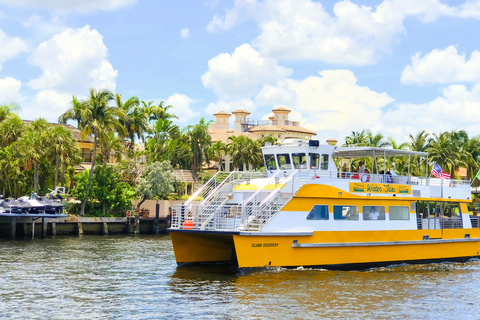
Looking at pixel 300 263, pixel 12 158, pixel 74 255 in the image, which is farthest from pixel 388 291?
pixel 12 158

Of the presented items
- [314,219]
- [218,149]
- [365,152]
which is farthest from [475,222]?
[218,149]

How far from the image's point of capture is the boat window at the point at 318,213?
85.0 ft

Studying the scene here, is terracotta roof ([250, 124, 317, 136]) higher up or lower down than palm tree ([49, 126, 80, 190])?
higher up

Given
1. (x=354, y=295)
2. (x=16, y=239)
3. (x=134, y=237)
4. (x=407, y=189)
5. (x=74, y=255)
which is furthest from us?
(x=134, y=237)

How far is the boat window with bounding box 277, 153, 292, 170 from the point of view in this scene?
28.5m

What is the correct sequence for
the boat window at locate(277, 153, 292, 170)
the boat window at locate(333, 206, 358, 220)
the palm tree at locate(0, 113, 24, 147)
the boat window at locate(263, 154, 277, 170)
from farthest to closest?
the palm tree at locate(0, 113, 24, 147) → the boat window at locate(263, 154, 277, 170) → the boat window at locate(277, 153, 292, 170) → the boat window at locate(333, 206, 358, 220)

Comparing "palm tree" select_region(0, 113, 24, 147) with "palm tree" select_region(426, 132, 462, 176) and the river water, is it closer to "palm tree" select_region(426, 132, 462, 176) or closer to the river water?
the river water

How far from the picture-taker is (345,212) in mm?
26953

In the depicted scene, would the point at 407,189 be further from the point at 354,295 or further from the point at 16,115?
the point at 16,115

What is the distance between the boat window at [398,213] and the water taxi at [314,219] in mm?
50

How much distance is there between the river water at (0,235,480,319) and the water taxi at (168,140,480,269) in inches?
28.6

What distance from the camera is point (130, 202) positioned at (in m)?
52.9

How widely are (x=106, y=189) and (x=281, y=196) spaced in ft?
96.1

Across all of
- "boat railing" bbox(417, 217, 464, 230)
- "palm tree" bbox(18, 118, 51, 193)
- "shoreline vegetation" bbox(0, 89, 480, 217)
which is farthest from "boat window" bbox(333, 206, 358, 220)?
"palm tree" bbox(18, 118, 51, 193)
